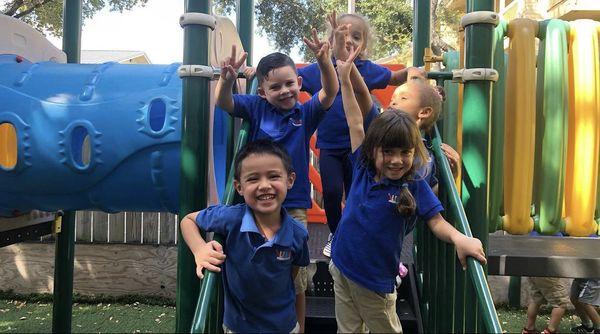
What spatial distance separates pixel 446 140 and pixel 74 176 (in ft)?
7.03

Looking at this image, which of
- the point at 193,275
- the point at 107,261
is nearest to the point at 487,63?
the point at 193,275

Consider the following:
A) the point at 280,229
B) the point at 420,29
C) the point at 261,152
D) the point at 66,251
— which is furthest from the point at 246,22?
the point at 280,229

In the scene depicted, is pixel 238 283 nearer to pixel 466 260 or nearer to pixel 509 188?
pixel 466 260

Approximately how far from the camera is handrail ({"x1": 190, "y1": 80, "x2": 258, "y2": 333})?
1704 mm

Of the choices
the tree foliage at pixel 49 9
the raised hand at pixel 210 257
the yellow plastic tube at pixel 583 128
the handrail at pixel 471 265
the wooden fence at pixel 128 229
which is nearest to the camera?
the handrail at pixel 471 265

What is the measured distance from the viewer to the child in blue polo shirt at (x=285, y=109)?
7.99ft

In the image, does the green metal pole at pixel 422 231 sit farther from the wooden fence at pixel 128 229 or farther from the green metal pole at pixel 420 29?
the wooden fence at pixel 128 229

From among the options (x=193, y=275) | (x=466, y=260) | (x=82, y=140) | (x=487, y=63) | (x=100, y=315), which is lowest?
(x=100, y=315)

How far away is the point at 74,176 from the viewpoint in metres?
3.02

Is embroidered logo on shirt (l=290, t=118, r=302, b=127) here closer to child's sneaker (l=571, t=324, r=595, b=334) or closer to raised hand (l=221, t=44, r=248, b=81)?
raised hand (l=221, t=44, r=248, b=81)

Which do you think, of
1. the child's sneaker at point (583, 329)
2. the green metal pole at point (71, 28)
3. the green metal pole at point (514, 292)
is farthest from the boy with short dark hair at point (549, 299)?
the green metal pole at point (71, 28)

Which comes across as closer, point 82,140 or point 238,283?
point 238,283

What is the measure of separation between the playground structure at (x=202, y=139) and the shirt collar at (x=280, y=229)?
606 mm

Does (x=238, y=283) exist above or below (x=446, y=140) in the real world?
below
